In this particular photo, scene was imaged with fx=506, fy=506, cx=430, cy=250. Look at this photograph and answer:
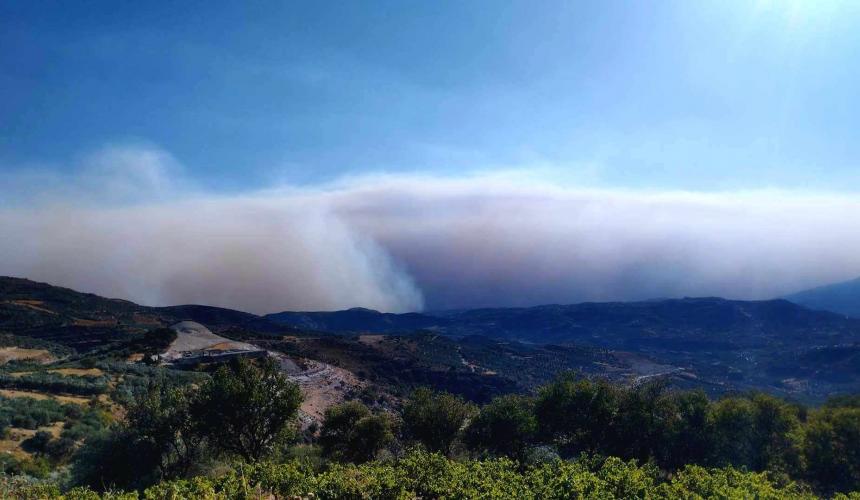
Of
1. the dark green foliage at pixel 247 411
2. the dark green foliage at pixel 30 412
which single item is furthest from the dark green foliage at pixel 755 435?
the dark green foliage at pixel 30 412

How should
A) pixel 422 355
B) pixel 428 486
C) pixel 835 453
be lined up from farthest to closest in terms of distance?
pixel 422 355 < pixel 835 453 < pixel 428 486

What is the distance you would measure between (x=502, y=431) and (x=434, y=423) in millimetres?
5618

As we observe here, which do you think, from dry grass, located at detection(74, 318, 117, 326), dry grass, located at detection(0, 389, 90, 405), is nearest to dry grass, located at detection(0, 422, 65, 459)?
dry grass, located at detection(0, 389, 90, 405)

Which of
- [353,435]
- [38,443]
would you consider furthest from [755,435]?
[38,443]

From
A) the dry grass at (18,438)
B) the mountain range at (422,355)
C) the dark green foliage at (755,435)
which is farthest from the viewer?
the mountain range at (422,355)

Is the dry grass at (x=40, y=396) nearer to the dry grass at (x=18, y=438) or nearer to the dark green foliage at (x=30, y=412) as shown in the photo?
the dark green foliage at (x=30, y=412)

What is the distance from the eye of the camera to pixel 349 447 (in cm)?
3531

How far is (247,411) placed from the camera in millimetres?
30047

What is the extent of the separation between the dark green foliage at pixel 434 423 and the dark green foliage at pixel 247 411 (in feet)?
32.7

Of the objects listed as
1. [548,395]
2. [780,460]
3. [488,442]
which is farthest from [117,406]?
[780,460]

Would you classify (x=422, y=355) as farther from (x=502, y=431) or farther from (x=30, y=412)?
(x=30, y=412)

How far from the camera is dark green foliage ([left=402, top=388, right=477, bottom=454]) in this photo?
37875 mm

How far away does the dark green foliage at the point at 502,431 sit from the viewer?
129 feet

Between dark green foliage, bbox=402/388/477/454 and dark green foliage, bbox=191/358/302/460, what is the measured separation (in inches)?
393
